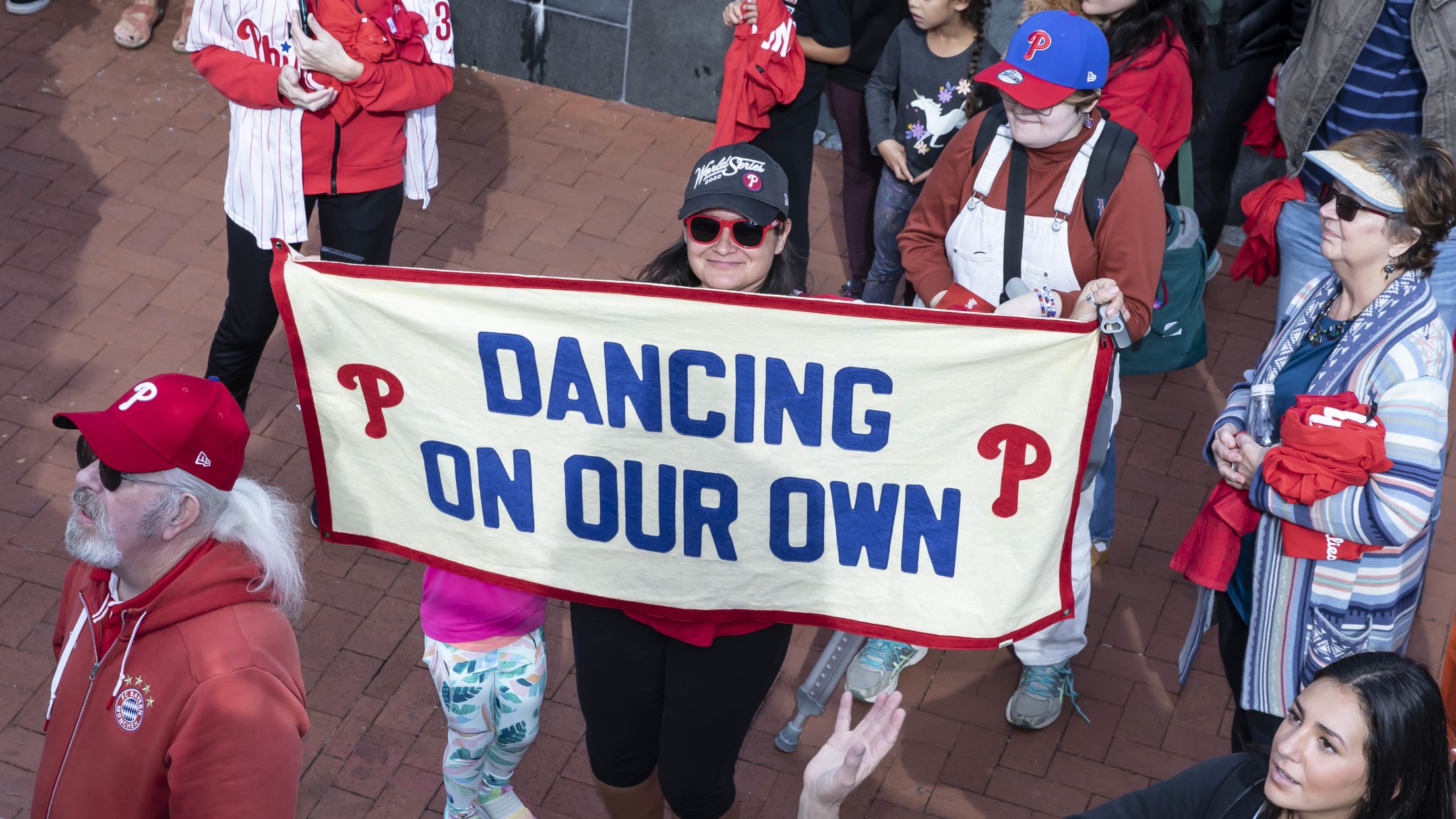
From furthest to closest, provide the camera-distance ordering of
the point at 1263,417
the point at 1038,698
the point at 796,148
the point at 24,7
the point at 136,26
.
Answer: the point at 24,7 → the point at 136,26 → the point at 796,148 → the point at 1038,698 → the point at 1263,417

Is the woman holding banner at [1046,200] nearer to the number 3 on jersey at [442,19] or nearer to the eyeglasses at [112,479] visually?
the number 3 on jersey at [442,19]

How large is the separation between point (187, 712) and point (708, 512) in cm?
124

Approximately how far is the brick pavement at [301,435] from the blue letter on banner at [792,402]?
5.28 feet

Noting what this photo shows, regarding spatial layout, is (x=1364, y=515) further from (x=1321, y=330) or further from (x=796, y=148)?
(x=796, y=148)

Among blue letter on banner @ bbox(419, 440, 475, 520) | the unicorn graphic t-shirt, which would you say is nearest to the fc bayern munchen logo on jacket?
blue letter on banner @ bbox(419, 440, 475, 520)

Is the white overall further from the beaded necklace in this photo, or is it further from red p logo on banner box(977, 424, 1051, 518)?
red p logo on banner box(977, 424, 1051, 518)

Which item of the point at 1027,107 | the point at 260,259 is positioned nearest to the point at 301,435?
the point at 260,259

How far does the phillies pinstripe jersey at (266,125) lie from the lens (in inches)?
187

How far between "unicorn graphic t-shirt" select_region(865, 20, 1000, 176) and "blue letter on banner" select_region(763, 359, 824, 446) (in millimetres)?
2475

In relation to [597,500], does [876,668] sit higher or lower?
lower

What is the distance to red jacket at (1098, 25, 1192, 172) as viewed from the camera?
16.4ft

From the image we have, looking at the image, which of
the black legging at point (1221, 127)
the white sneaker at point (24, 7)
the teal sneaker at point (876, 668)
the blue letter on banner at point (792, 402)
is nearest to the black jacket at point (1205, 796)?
the blue letter on banner at point (792, 402)

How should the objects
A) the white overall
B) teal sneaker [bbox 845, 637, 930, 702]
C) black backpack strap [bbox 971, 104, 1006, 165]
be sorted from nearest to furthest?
the white overall
black backpack strap [bbox 971, 104, 1006, 165]
teal sneaker [bbox 845, 637, 930, 702]

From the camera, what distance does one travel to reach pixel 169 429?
3.02 meters
